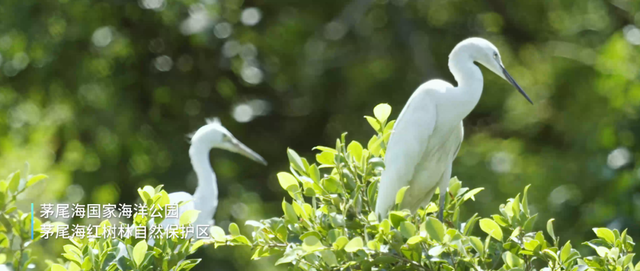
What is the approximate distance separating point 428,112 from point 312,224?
45cm

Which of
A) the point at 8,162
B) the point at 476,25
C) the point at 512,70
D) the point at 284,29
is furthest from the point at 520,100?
the point at 8,162

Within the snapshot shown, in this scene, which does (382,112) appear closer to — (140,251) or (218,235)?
(218,235)

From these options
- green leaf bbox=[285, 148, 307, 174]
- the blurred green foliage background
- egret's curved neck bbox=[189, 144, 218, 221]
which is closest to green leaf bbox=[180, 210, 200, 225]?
green leaf bbox=[285, 148, 307, 174]

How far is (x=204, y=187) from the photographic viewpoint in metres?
2.97

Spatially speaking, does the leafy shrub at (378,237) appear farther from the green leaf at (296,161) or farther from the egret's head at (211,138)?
the egret's head at (211,138)

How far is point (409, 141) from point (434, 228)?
18.2 inches

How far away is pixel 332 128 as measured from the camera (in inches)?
205

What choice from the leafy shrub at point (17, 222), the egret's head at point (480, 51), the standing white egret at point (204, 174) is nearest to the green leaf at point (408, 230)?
the egret's head at point (480, 51)

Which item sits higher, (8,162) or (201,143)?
(8,162)

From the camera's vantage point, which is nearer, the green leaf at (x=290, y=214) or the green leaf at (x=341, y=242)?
the green leaf at (x=341, y=242)

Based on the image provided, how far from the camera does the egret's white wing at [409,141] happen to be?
164 centimetres

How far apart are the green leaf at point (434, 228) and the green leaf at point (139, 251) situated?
1.75 feet

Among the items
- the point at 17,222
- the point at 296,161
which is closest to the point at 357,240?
the point at 296,161

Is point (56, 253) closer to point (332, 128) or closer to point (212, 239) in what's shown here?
point (332, 128)
